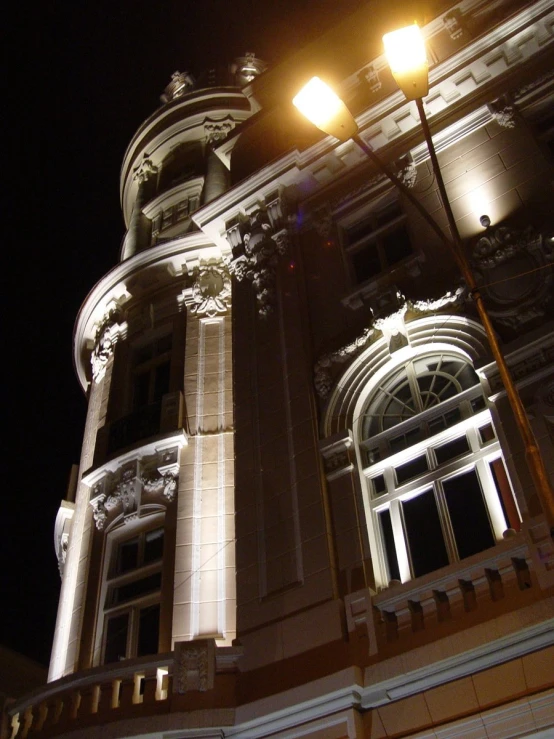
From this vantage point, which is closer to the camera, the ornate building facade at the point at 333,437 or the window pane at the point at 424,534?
the ornate building facade at the point at 333,437

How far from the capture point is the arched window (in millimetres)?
12914

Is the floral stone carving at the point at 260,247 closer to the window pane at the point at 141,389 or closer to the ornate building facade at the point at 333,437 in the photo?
the ornate building facade at the point at 333,437

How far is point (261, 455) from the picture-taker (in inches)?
627

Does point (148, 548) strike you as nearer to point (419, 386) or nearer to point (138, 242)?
point (419, 386)

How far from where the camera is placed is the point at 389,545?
13.7 m

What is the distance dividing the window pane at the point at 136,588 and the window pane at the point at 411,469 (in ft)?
18.1

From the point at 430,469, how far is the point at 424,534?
1.13 meters

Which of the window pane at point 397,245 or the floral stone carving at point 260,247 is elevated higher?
the floral stone carving at point 260,247

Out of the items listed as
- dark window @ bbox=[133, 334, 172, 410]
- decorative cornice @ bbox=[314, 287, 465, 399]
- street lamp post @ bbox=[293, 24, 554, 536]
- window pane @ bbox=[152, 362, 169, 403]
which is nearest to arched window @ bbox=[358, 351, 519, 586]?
decorative cornice @ bbox=[314, 287, 465, 399]

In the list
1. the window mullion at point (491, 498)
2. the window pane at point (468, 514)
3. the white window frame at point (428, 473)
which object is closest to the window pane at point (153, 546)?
the white window frame at point (428, 473)

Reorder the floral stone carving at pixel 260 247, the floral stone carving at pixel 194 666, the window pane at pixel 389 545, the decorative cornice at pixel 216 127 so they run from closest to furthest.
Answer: the floral stone carving at pixel 194 666, the window pane at pixel 389 545, the floral stone carving at pixel 260 247, the decorative cornice at pixel 216 127

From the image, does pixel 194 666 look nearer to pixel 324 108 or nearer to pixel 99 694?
pixel 99 694

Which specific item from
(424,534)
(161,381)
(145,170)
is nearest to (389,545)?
(424,534)

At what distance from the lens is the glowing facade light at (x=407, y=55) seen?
38.5 feet
